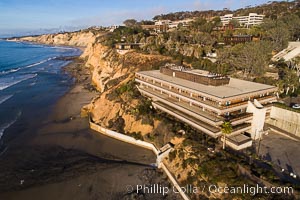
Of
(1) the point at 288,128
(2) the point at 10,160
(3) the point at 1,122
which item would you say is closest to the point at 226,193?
(1) the point at 288,128

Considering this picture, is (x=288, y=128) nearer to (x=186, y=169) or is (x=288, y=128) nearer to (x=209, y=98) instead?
(x=209, y=98)

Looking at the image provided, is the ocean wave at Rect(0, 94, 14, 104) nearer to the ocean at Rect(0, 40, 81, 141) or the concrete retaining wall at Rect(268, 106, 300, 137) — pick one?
the ocean at Rect(0, 40, 81, 141)

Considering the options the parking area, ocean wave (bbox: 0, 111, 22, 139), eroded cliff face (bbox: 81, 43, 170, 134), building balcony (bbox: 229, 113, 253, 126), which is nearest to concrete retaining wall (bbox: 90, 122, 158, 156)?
eroded cliff face (bbox: 81, 43, 170, 134)

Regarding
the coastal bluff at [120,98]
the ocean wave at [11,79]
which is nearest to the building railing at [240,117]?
the coastal bluff at [120,98]

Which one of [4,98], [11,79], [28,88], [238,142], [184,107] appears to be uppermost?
[184,107]

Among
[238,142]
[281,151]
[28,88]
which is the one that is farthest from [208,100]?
[28,88]

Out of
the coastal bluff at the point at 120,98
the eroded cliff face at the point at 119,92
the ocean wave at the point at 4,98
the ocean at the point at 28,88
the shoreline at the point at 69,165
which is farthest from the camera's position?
the ocean wave at the point at 4,98

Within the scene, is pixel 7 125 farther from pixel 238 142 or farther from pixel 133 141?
pixel 238 142

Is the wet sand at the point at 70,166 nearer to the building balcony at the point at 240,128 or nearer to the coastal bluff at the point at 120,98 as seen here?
the coastal bluff at the point at 120,98
